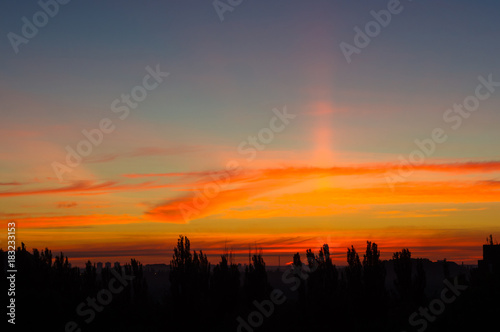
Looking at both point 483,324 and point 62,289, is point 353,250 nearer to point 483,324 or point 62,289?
point 483,324

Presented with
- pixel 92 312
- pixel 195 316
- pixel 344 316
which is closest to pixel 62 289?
pixel 92 312

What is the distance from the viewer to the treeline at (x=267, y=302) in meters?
38.0

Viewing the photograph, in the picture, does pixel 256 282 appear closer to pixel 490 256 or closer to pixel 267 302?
pixel 267 302

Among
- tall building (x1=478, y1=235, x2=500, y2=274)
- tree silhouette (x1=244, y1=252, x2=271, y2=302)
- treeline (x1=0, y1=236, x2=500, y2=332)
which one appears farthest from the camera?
tall building (x1=478, y1=235, x2=500, y2=274)

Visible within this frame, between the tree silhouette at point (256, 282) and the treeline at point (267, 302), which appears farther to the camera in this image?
the tree silhouette at point (256, 282)

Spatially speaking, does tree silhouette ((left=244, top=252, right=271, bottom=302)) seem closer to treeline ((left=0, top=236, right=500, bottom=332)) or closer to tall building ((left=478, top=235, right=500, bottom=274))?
treeline ((left=0, top=236, right=500, bottom=332))

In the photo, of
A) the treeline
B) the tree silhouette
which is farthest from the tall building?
the tree silhouette

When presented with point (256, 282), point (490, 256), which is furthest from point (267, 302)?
point (490, 256)

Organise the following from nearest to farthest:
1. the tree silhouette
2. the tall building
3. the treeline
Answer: the treeline < the tree silhouette < the tall building

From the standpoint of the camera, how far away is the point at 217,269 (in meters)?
54.3

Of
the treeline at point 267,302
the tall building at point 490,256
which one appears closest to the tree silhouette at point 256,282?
the treeline at point 267,302

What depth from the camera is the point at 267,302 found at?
163ft

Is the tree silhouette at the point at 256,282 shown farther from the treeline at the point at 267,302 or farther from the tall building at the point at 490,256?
the tall building at the point at 490,256

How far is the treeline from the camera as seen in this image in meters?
38.0
